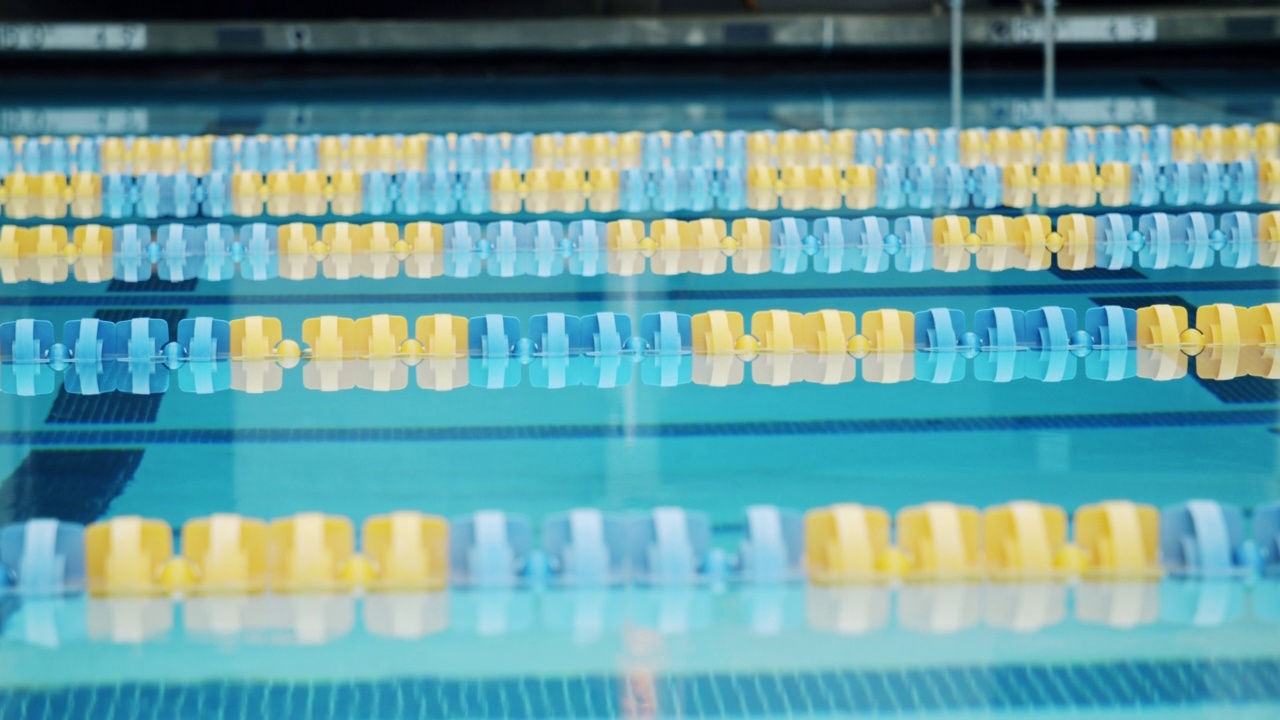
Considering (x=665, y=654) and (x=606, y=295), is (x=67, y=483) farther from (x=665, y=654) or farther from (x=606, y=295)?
(x=606, y=295)

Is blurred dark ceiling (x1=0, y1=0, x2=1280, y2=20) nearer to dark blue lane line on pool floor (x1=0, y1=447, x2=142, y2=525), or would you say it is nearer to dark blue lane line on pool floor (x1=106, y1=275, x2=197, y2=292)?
dark blue lane line on pool floor (x1=106, y1=275, x2=197, y2=292)

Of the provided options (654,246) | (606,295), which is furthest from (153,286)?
(654,246)

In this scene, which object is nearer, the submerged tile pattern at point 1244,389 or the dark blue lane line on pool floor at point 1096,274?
the submerged tile pattern at point 1244,389

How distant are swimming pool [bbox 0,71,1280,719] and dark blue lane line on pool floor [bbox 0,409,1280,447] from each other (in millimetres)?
12

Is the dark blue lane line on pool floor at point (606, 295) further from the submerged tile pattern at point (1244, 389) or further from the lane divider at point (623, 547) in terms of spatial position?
the lane divider at point (623, 547)

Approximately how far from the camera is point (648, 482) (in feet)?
15.6

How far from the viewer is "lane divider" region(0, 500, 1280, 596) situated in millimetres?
3529

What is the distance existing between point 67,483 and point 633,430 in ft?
5.26

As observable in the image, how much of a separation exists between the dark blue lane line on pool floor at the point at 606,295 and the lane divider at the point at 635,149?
329cm

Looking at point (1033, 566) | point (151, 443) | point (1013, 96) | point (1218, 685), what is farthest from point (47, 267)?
point (1013, 96)

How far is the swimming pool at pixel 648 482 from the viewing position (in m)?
3.03

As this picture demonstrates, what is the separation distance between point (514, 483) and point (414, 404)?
0.85 m

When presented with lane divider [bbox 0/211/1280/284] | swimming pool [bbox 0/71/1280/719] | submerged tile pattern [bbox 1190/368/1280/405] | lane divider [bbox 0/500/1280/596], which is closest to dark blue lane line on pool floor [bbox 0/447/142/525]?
swimming pool [bbox 0/71/1280/719]

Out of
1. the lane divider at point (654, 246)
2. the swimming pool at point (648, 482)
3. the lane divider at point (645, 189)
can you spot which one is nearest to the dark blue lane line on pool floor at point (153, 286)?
the swimming pool at point (648, 482)
